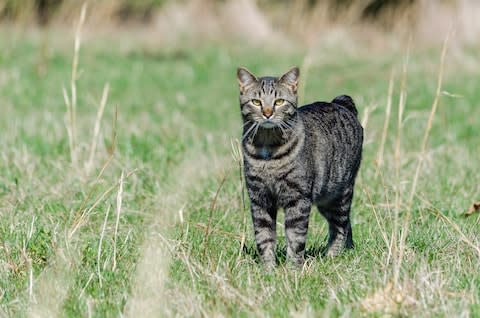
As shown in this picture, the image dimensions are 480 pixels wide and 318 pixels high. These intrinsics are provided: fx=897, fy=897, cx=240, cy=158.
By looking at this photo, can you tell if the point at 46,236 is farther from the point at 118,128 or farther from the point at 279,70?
the point at 279,70

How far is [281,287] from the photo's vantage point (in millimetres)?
3793

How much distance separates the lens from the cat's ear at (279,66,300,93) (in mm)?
4512

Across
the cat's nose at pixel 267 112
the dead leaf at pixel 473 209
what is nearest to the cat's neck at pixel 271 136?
the cat's nose at pixel 267 112

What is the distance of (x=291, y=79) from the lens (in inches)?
179

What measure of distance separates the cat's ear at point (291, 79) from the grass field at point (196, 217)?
0.44m

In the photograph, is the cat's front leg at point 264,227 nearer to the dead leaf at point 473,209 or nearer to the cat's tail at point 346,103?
the cat's tail at point 346,103

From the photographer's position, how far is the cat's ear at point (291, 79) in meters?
4.51

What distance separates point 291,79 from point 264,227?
2.49ft

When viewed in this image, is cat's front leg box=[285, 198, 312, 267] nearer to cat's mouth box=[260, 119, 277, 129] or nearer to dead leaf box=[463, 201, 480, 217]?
cat's mouth box=[260, 119, 277, 129]

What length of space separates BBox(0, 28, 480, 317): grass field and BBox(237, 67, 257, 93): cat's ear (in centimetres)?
34

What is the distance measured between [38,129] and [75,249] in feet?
13.1

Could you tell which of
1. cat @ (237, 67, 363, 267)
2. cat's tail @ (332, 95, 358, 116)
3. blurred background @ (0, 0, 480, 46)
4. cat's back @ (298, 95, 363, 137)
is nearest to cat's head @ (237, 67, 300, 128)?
cat @ (237, 67, 363, 267)

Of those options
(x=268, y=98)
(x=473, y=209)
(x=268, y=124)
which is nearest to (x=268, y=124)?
(x=268, y=124)

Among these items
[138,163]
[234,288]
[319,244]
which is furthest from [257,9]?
[234,288]
